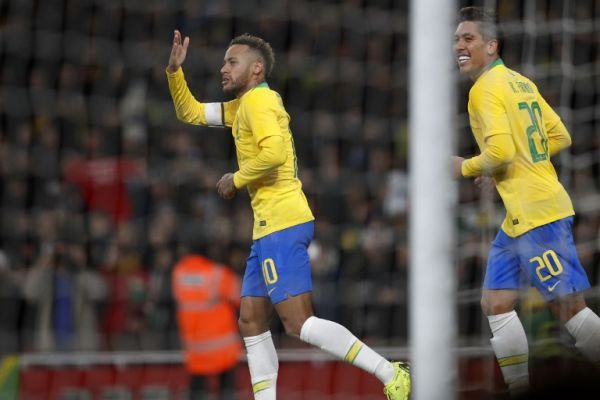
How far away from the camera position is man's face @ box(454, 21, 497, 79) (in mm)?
4734

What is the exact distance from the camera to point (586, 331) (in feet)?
15.1

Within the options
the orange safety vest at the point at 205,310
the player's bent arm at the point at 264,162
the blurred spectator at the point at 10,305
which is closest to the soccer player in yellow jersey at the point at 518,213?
the player's bent arm at the point at 264,162

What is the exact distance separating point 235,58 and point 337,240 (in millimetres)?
2907

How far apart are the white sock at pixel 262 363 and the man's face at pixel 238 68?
41.2 inches

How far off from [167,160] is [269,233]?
11.0 feet

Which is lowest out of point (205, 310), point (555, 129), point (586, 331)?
point (205, 310)

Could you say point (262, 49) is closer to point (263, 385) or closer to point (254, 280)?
point (254, 280)

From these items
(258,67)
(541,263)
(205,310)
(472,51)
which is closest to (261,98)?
(258,67)

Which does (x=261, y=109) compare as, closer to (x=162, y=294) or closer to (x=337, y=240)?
(x=337, y=240)

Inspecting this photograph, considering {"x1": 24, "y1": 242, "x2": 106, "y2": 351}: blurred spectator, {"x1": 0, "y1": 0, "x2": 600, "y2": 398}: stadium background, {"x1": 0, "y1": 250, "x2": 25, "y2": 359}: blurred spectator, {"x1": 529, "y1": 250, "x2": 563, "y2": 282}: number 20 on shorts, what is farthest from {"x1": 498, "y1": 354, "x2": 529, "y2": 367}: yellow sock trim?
{"x1": 0, "y1": 250, "x2": 25, "y2": 359}: blurred spectator

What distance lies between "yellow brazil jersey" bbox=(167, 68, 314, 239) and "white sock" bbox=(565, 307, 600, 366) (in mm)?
1142

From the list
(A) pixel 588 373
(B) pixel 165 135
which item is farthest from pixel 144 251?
(A) pixel 588 373

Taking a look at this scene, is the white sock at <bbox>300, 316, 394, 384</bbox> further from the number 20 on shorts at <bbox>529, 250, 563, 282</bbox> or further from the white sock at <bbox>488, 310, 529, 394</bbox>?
the number 20 on shorts at <bbox>529, 250, 563, 282</bbox>

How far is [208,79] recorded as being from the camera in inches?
311
